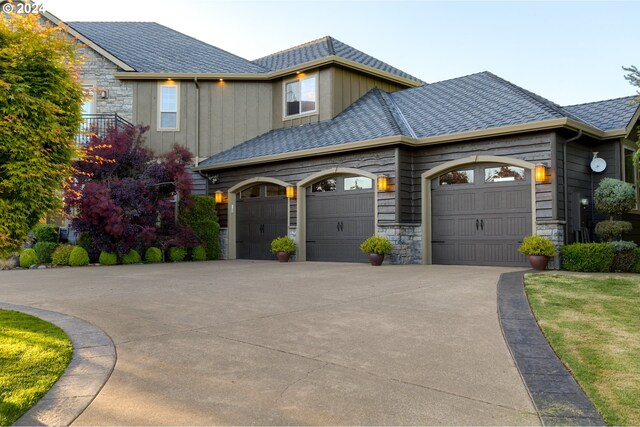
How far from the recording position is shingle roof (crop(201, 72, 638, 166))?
10.6m

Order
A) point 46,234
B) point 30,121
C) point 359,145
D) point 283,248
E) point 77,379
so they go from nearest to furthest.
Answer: point 77,379
point 30,121
point 359,145
point 46,234
point 283,248

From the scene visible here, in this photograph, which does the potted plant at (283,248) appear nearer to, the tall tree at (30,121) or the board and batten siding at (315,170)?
the board and batten siding at (315,170)

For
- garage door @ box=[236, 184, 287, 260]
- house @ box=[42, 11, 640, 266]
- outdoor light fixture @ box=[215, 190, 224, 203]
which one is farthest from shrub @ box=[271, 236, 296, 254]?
outdoor light fixture @ box=[215, 190, 224, 203]

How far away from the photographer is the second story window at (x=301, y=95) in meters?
14.7

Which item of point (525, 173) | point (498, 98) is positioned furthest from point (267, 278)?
point (498, 98)

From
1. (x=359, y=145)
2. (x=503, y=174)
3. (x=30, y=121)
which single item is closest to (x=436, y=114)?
(x=359, y=145)

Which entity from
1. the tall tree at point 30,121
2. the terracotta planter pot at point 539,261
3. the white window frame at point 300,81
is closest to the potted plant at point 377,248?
the terracotta planter pot at point 539,261

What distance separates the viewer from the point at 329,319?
487 centimetres

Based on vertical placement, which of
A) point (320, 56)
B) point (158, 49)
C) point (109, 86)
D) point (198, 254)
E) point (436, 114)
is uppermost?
point (158, 49)

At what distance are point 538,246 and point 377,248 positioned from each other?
11.0 ft

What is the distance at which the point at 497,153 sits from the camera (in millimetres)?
10164

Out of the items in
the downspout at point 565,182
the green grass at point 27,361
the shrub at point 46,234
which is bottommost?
the green grass at point 27,361

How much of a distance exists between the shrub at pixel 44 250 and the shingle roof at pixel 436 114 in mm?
5117

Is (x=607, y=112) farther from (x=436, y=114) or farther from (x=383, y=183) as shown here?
(x=383, y=183)
